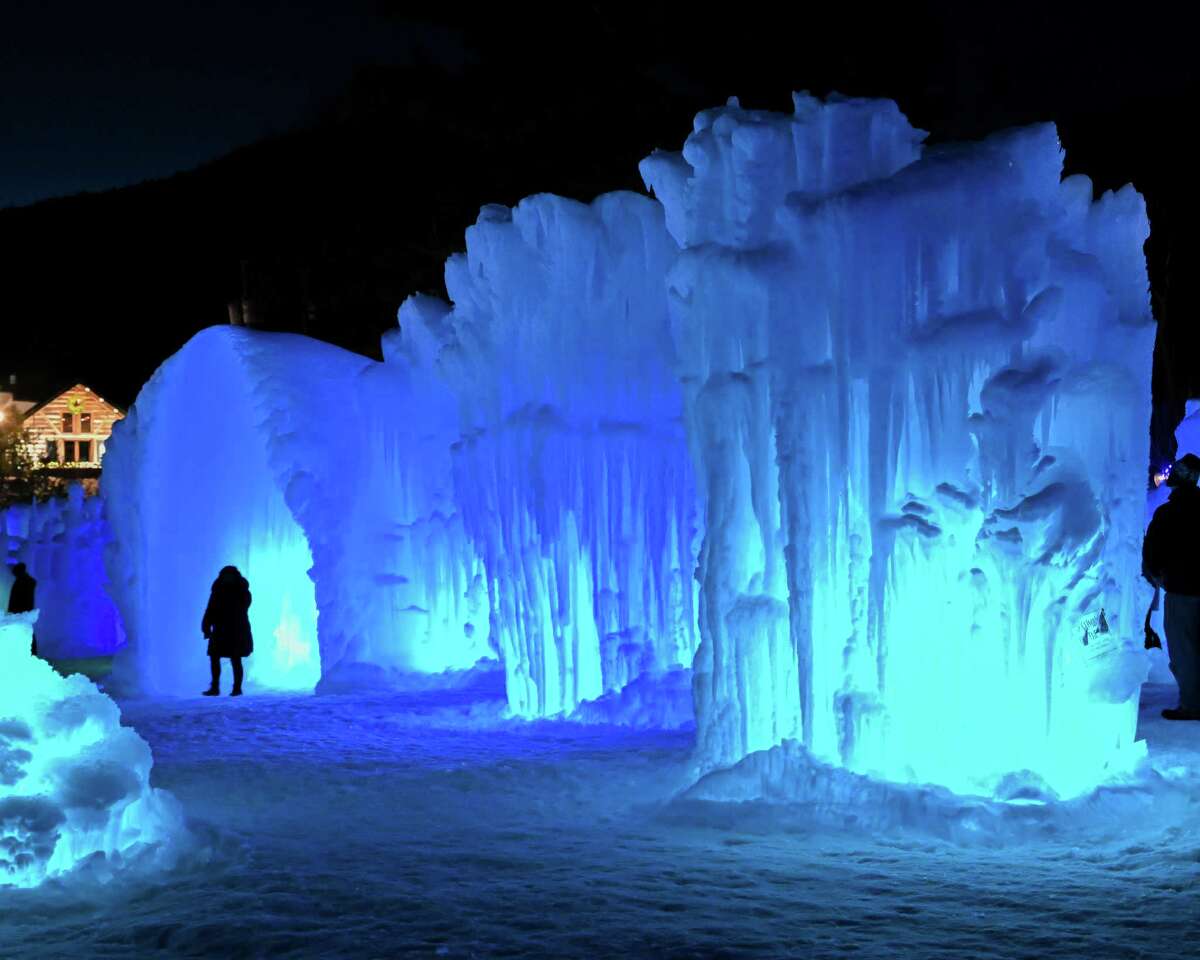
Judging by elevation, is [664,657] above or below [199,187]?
below

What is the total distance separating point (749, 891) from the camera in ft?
19.5

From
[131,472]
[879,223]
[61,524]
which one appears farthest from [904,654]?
[61,524]

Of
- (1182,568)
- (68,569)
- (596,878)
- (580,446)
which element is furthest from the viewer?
(68,569)

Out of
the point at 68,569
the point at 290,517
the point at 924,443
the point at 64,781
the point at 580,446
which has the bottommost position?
the point at 64,781

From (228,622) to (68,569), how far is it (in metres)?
11.2

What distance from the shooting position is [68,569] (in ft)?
84.7

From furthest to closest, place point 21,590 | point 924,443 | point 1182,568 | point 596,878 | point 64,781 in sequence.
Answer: point 21,590
point 1182,568
point 924,443
point 64,781
point 596,878

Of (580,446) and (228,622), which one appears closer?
(580,446)

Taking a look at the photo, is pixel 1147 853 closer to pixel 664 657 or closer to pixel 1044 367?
pixel 1044 367

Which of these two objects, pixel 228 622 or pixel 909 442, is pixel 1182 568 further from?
pixel 228 622

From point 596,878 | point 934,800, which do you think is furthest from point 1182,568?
point 596,878

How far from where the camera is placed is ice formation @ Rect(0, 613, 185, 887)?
630 centimetres

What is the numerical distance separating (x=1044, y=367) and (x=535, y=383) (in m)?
5.66

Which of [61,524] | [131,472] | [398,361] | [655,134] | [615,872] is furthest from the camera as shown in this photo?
[655,134]
